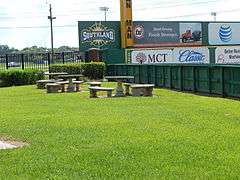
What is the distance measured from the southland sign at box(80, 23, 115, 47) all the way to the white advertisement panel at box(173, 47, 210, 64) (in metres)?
5.02

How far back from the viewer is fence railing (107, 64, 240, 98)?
19484mm

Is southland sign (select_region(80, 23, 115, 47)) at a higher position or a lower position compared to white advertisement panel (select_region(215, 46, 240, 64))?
higher

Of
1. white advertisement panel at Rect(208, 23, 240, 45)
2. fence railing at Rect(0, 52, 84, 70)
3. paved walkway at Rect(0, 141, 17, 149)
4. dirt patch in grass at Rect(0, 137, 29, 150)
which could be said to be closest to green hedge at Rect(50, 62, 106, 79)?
fence railing at Rect(0, 52, 84, 70)

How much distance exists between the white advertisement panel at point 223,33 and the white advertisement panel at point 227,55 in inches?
157

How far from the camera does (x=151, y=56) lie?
3941 cm

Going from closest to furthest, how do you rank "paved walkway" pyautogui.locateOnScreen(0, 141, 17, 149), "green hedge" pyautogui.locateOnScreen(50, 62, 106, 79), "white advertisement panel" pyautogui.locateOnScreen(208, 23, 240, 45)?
"paved walkway" pyautogui.locateOnScreen(0, 141, 17, 149)
"green hedge" pyautogui.locateOnScreen(50, 62, 106, 79)
"white advertisement panel" pyautogui.locateOnScreen(208, 23, 240, 45)

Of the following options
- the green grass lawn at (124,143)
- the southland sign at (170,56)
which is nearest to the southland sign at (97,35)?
the southland sign at (170,56)

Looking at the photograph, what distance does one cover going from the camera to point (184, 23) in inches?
1826

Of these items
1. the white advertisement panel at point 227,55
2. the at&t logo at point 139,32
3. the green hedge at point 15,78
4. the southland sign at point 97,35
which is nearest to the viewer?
the green hedge at point 15,78

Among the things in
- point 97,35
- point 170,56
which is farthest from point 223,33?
point 97,35

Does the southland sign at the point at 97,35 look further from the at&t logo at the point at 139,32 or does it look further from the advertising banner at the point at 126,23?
the at&t logo at the point at 139,32

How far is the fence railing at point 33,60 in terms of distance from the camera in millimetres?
38969

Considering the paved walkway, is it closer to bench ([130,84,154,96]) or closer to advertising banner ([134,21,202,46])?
bench ([130,84,154,96])

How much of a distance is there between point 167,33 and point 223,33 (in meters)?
6.13
